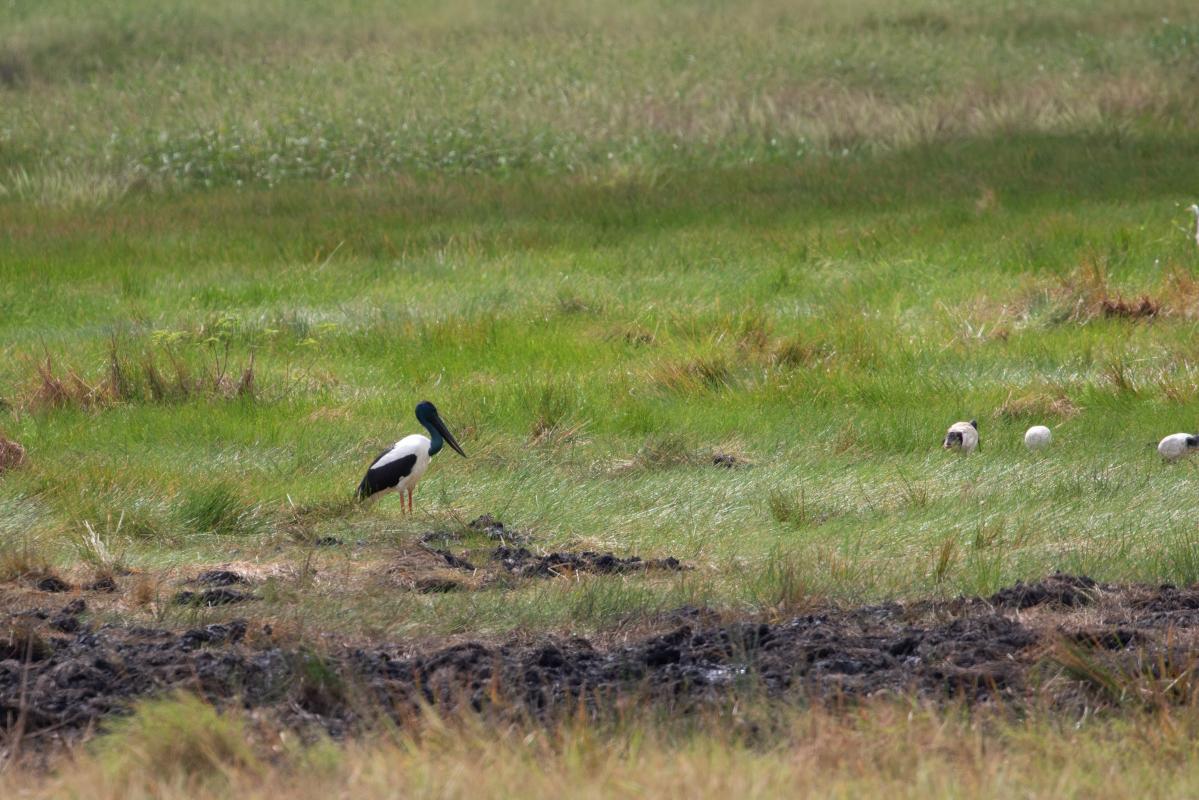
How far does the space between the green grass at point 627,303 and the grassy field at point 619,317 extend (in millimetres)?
52

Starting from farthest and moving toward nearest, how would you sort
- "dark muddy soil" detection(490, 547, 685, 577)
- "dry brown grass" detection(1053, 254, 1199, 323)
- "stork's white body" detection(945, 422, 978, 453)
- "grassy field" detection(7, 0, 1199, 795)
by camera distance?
"dry brown grass" detection(1053, 254, 1199, 323) < "stork's white body" detection(945, 422, 978, 453) < "grassy field" detection(7, 0, 1199, 795) < "dark muddy soil" detection(490, 547, 685, 577)

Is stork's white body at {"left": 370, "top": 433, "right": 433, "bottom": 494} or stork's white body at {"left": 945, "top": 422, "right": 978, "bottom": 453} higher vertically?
stork's white body at {"left": 370, "top": 433, "right": 433, "bottom": 494}

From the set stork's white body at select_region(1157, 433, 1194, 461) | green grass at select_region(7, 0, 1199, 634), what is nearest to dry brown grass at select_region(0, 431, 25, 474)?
green grass at select_region(7, 0, 1199, 634)

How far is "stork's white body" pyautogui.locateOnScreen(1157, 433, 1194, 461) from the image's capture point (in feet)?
27.8

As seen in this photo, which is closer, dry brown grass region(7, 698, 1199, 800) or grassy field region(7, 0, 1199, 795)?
dry brown grass region(7, 698, 1199, 800)

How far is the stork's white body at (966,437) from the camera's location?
9.01 metres

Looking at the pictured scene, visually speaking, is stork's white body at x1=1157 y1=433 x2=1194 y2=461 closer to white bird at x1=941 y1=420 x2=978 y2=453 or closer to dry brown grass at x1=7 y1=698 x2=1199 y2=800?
white bird at x1=941 y1=420 x2=978 y2=453

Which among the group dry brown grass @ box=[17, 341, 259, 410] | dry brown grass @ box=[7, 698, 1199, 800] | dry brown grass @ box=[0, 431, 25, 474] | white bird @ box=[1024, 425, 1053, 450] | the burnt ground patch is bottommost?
white bird @ box=[1024, 425, 1053, 450]

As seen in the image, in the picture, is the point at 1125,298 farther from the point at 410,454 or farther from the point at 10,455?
the point at 10,455

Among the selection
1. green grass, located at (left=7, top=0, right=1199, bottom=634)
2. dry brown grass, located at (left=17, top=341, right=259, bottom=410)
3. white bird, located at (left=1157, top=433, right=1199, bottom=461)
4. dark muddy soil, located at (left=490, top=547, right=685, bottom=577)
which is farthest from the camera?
dry brown grass, located at (left=17, top=341, right=259, bottom=410)

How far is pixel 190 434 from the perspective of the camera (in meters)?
10.0

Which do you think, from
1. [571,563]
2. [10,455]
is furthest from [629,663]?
[10,455]

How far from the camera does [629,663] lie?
540 centimetres

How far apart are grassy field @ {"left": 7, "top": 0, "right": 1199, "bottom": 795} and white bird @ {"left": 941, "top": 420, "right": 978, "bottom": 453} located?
11 centimetres
